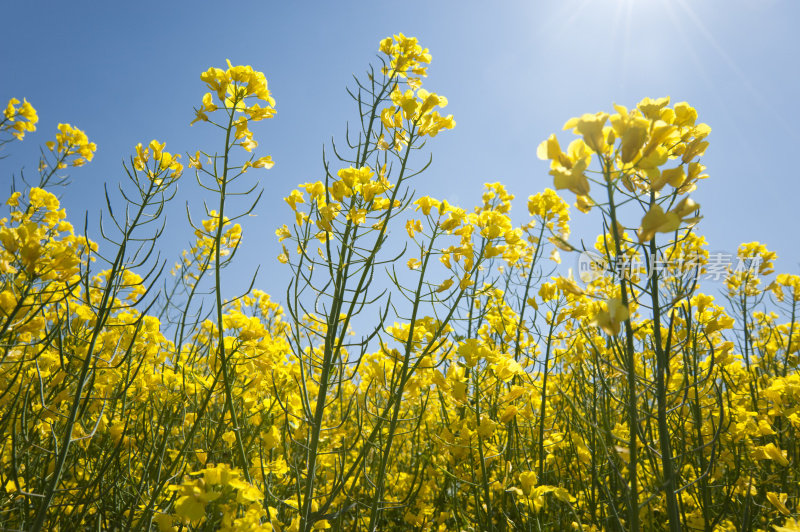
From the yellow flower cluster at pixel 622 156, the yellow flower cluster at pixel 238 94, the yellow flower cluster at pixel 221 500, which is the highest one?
the yellow flower cluster at pixel 238 94

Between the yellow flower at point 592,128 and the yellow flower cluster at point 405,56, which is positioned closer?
the yellow flower at point 592,128

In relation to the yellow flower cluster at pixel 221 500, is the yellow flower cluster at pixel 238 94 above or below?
above

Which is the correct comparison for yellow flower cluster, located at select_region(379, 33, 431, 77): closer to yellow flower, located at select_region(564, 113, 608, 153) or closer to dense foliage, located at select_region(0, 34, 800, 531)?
dense foliage, located at select_region(0, 34, 800, 531)

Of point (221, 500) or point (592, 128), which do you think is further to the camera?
point (221, 500)

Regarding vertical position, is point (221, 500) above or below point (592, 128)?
below

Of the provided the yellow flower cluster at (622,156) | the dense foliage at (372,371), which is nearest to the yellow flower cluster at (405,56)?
the dense foliage at (372,371)

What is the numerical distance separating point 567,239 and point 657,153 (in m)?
0.30

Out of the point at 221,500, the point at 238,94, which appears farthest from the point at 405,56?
the point at 221,500

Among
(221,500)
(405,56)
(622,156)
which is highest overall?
(405,56)

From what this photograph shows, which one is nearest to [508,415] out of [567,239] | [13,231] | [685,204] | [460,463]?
[460,463]

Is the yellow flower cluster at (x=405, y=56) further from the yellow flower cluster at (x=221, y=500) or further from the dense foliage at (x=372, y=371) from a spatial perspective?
the yellow flower cluster at (x=221, y=500)

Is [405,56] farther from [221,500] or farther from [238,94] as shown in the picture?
[221,500]

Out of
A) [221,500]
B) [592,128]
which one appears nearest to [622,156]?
[592,128]

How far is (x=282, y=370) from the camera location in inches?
105
